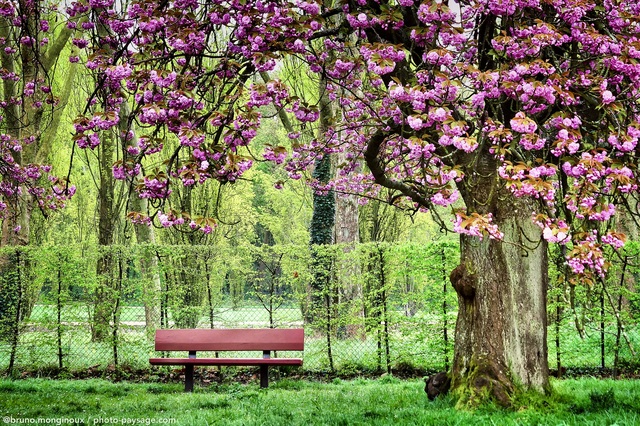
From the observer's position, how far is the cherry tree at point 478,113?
4285 millimetres

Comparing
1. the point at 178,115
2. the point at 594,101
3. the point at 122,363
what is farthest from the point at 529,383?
the point at 122,363

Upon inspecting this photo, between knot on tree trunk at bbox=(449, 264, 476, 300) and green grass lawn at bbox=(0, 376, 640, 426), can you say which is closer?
green grass lawn at bbox=(0, 376, 640, 426)

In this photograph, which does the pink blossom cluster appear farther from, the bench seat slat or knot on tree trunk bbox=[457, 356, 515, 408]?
the bench seat slat

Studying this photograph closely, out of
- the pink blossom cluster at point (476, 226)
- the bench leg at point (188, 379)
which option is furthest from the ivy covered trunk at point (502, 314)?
the bench leg at point (188, 379)

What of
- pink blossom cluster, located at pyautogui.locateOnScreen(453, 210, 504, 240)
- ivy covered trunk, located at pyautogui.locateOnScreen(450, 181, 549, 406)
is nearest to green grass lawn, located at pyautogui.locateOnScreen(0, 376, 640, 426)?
ivy covered trunk, located at pyautogui.locateOnScreen(450, 181, 549, 406)

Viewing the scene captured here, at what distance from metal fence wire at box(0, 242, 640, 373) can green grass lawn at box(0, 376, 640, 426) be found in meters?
1.26

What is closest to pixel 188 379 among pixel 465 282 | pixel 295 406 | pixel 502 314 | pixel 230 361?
pixel 230 361

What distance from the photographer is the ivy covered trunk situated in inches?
214

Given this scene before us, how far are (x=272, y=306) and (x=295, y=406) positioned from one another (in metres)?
3.78

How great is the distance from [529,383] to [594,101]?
2498 mm

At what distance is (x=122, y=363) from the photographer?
31.9ft

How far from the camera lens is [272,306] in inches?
387

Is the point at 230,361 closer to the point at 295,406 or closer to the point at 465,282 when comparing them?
the point at 295,406

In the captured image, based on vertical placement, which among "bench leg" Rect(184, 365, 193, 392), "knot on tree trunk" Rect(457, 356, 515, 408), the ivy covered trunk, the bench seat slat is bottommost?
"bench leg" Rect(184, 365, 193, 392)
